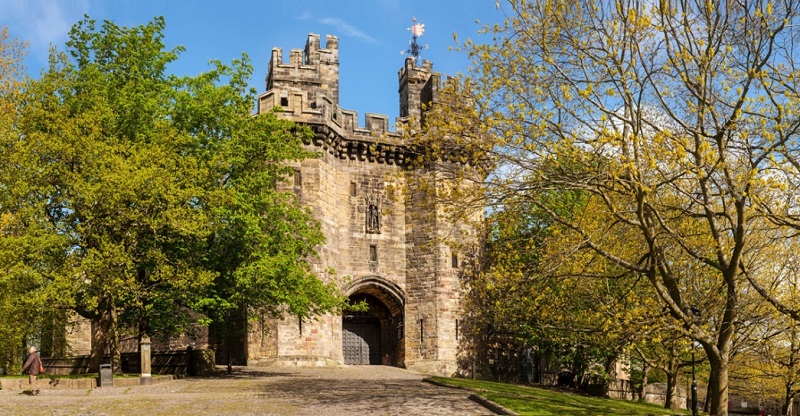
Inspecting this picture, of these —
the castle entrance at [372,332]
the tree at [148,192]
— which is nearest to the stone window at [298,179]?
the tree at [148,192]

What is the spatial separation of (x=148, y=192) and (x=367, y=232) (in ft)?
45.8

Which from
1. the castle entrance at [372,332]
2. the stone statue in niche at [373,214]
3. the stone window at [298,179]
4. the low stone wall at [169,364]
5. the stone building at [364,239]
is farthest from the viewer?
the castle entrance at [372,332]

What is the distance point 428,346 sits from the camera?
109ft

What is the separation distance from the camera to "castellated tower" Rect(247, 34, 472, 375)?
106ft

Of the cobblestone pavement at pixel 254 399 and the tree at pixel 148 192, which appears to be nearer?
the cobblestone pavement at pixel 254 399

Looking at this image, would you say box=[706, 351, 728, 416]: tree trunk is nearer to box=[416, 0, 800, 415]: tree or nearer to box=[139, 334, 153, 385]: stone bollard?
box=[416, 0, 800, 415]: tree

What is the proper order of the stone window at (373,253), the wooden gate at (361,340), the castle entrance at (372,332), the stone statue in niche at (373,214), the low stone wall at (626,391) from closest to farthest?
the low stone wall at (626,391), the stone window at (373,253), the stone statue in niche at (373,214), the castle entrance at (372,332), the wooden gate at (361,340)

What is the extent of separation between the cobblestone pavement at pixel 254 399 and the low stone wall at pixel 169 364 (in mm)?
3647

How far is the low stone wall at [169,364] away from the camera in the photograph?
2598 centimetres

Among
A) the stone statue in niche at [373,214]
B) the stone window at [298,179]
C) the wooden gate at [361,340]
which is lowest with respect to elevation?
the wooden gate at [361,340]

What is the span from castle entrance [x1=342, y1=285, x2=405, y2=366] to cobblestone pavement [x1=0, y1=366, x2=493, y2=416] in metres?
12.4

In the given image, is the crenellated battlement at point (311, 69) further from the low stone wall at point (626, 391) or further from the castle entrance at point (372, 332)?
the low stone wall at point (626, 391)

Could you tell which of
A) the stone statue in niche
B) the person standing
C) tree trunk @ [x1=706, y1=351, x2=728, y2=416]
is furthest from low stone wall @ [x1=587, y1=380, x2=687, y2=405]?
the person standing

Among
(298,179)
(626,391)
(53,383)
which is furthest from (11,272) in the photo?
(626,391)
